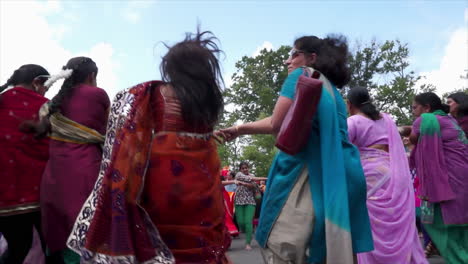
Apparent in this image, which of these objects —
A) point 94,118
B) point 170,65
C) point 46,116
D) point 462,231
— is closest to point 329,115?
point 170,65

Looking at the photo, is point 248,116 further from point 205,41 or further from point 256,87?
point 205,41

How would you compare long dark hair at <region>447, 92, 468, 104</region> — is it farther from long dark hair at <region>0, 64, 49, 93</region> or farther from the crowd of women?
long dark hair at <region>0, 64, 49, 93</region>

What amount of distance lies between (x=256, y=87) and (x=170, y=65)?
51.2 metres

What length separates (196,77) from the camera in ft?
9.57

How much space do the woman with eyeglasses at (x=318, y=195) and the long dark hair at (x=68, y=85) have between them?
59.6 inches

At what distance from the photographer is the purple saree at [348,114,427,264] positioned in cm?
495

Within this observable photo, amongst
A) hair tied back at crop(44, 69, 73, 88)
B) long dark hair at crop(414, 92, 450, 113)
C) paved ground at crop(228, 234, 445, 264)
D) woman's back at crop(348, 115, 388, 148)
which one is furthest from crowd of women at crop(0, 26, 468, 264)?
paved ground at crop(228, 234, 445, 264)

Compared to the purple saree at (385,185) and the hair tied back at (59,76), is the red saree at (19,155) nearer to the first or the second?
the hair tied back at (59,76)

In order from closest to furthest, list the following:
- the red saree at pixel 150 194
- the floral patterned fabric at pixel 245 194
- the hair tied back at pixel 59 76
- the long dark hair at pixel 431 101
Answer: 1. the red saree at pixel 150 194
2. the hair tied back at pixel 59 76
3. the long dark hair at pixel 431 101
4. the floral patterned fabric at pixel 245 194

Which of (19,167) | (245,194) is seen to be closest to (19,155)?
(19,167)

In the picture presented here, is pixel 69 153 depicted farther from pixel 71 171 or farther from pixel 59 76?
pixel 59 76

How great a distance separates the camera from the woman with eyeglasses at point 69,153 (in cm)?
390

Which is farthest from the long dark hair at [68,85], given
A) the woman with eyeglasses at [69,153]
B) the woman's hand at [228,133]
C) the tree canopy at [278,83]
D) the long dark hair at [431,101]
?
the tree canopy at [278,83]

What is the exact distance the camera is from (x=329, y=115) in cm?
294
